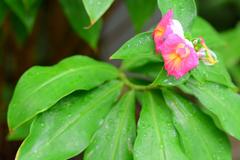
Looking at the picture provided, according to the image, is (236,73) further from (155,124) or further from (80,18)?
(155,124)

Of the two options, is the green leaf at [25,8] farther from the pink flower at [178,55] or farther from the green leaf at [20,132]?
the pink flower at [178,55]

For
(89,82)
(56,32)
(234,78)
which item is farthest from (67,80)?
(234,78)

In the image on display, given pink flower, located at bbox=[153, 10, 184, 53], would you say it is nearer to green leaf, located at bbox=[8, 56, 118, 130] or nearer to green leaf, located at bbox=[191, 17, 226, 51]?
green leaf, located at bbox=[8, 56, 118, 130]

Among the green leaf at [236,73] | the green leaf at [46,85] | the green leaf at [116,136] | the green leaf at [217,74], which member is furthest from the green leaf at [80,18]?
the green leaf at [236,73]

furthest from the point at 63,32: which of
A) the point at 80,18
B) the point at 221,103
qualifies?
the point at 221,103

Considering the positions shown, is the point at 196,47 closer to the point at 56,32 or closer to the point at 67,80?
the point at 67,80

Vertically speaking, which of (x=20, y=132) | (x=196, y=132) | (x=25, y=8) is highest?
(x=25, y=8)
